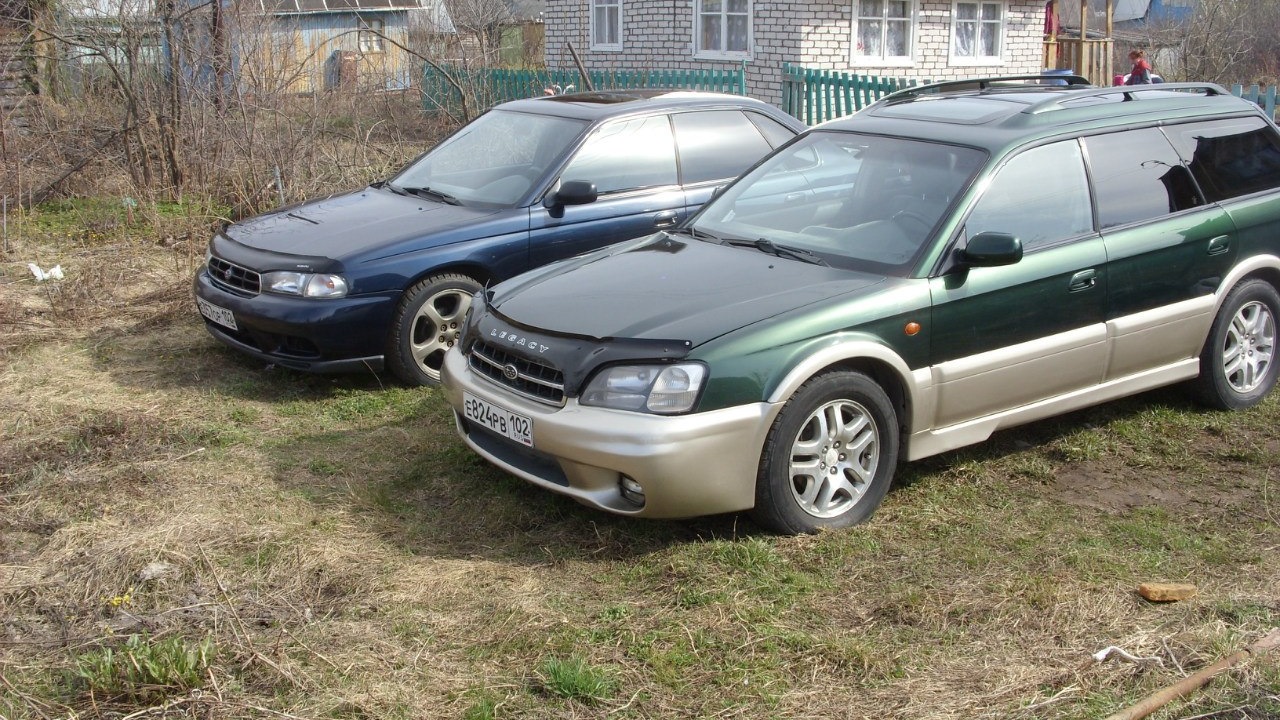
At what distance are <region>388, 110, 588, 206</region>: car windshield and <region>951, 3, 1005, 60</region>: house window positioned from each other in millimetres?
17876

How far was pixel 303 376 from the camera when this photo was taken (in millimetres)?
7031

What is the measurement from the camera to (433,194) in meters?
7.35

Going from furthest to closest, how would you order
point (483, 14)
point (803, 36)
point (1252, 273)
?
point (483, 14), point (803, 36), point (1252, 273)

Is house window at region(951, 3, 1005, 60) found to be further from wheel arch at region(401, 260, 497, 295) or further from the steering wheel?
the steering wheel

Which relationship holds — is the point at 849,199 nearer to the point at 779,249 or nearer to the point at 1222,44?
the point at 779,249

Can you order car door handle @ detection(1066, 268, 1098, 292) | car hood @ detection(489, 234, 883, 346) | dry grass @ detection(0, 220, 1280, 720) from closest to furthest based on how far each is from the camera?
dry grass @ detection(0, 220, 1280, 720) → car hood @ detection(489, 234, 883, 346) → car door handle @ detection(1066, 268, 1098, 292)

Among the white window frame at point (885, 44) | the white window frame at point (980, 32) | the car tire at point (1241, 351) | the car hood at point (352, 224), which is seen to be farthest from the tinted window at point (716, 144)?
the white window frame at point (980, 32)

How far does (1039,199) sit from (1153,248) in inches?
27.4

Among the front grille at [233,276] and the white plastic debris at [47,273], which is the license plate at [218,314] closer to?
the front grille at [233,276]

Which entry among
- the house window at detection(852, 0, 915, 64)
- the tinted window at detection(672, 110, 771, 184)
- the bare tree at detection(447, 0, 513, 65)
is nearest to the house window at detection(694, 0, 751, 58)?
the house window at detection(852, 0, 915, 64)

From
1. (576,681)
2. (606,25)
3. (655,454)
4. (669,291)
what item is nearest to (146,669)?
→ (576,681)

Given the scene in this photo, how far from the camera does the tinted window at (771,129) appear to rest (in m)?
7.94

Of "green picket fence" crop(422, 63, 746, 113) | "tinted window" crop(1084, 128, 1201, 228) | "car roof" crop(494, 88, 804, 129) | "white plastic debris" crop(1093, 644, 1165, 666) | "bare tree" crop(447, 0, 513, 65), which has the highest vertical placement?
"bare tree" crop(447, 0, 513, 65)

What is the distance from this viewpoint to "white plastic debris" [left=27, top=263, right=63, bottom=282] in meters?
9.31
